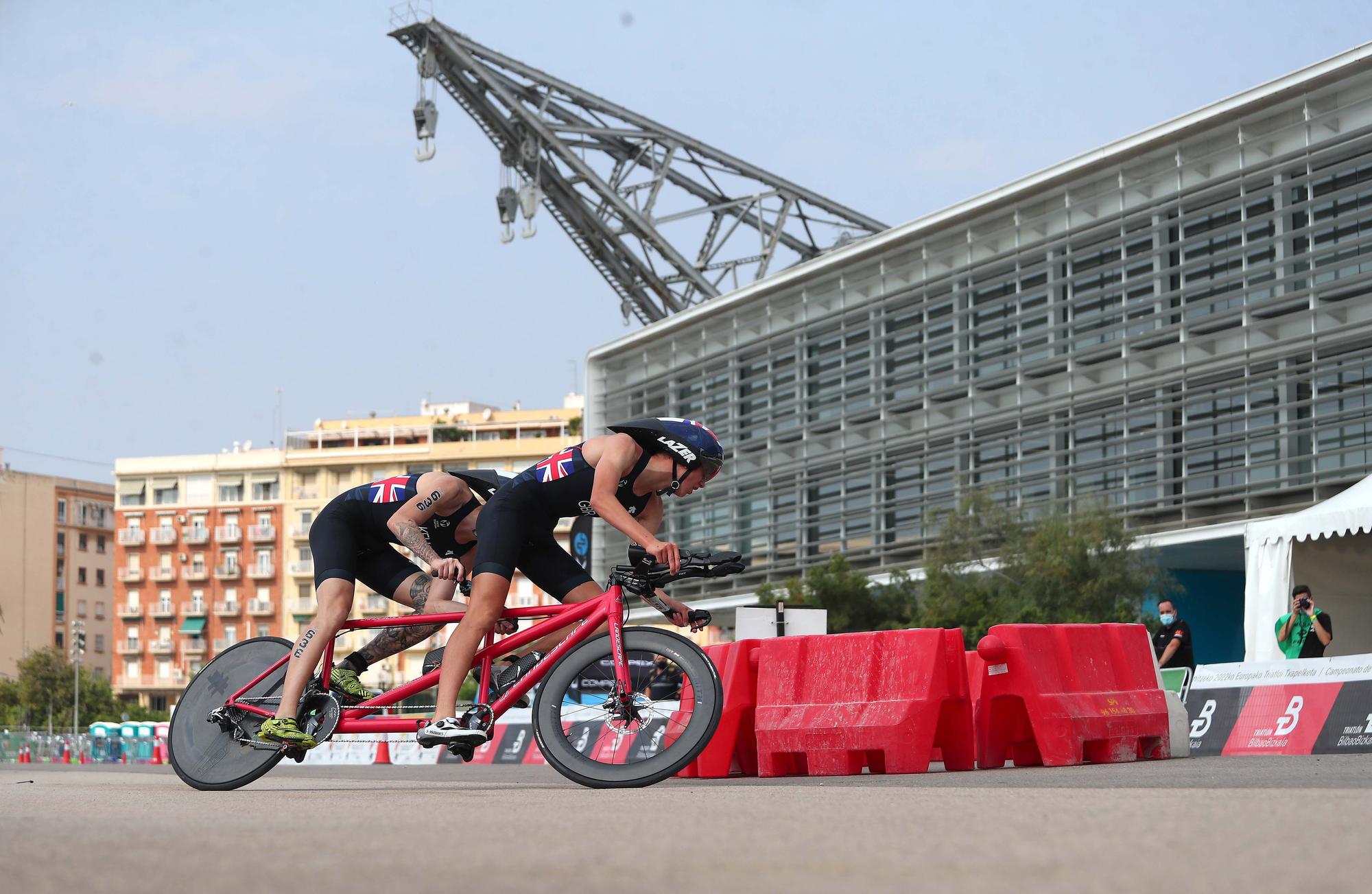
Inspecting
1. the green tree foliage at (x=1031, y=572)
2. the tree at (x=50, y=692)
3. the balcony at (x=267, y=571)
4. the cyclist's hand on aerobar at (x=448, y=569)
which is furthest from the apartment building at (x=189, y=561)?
the cyclist's hand on aerobar at (x=448, y=569)

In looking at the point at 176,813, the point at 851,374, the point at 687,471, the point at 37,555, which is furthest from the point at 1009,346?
the point at 37,555

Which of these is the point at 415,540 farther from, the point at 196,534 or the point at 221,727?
the point at 196,534

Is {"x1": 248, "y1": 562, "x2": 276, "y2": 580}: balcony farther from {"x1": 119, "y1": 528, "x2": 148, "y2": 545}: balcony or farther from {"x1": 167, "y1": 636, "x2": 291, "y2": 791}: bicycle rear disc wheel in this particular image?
{"x1": 167, "y1": 636, "x2": 291, "y2": 791}: bicycle rear disc wheel

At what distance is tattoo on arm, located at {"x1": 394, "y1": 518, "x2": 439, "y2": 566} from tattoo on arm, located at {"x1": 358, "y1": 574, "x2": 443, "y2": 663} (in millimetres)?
283

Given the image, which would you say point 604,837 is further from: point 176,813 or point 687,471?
point 687,471

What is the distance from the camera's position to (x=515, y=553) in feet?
26.7

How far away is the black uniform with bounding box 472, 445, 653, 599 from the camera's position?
8.08 meters

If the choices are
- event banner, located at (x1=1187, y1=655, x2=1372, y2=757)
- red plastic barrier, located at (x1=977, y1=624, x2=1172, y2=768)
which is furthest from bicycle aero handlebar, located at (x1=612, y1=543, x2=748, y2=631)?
event banner, located at (x1=1187, y1=655, x2=1372, y2=757)

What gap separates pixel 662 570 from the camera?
790cm

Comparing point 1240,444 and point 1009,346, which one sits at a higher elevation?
point 1009,346

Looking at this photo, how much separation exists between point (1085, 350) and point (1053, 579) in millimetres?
7497

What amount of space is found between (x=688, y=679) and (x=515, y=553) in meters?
1.10

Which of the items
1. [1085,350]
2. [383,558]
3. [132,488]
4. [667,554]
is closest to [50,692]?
[132,488]

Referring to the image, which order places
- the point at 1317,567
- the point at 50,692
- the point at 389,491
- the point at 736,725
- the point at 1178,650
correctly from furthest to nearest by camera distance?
1. the point at 50,692
2. the point at 1317,567
3. the point at 1178,650
4. the point at 736,725
5. the point at 389,491
